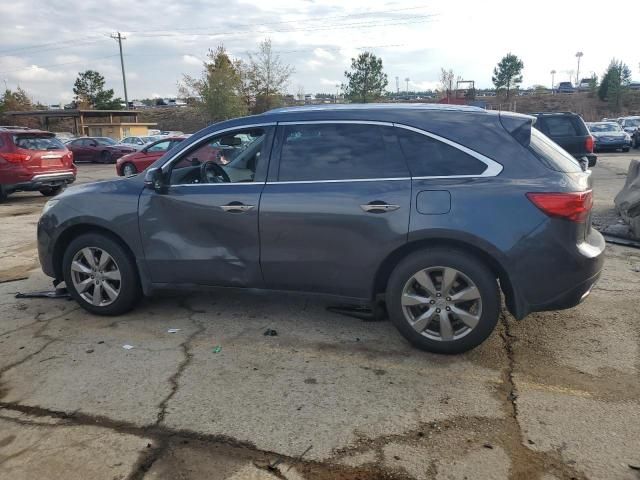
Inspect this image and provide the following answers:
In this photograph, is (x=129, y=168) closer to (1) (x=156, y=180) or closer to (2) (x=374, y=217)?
(1) (x=156, y=180)

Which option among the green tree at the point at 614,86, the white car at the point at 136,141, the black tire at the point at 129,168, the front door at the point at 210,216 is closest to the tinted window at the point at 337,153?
the front door at the point at 210,216

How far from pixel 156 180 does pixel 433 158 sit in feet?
7.48

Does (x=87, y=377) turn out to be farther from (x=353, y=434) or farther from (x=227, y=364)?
(x=353, y=434)

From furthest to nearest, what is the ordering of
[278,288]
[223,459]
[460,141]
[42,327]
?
[42,327] < [278,288] < [460,141] < [223,459]

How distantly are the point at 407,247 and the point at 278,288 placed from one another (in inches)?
43.7

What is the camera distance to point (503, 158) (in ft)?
12.2

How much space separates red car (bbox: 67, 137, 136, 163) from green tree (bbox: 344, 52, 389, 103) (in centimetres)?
2577

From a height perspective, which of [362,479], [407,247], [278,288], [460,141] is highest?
[460,141]

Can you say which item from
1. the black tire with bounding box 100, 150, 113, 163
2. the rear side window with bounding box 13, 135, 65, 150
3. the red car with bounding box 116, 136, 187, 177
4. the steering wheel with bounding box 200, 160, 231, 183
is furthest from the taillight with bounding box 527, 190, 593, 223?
the black tire with bounding box 100, 150, 113, 163

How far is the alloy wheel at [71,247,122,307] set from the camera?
473 centimetres

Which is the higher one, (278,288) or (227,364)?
(278,288)

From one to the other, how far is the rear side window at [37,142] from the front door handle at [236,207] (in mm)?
10918

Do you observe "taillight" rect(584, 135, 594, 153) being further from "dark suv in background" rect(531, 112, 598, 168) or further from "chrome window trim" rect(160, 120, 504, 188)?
"chrome window trim" rect(160, 120, 504, 188)

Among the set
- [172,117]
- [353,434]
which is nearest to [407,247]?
[353,434]
